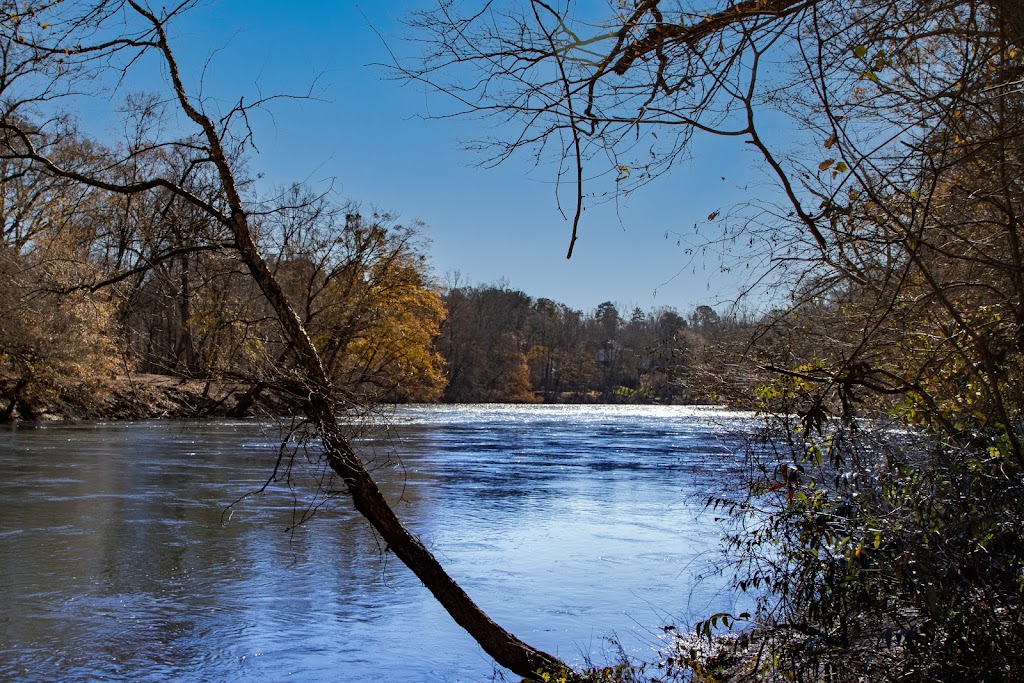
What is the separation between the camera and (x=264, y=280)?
17.6 feet

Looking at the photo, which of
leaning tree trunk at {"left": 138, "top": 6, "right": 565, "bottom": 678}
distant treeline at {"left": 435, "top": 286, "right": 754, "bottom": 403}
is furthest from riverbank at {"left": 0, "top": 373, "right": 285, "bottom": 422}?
leaning tree trunk at {"left": 138, "top": 6, "right": 565, "bottom": 678}

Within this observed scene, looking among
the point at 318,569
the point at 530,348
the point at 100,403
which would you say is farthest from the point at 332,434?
the point at 530,348

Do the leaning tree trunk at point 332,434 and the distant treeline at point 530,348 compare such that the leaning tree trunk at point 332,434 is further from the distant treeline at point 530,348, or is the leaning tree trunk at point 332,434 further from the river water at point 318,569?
the distant treeline at point 530,348

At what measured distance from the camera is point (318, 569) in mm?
9852

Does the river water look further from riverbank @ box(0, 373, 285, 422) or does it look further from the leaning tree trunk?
riverbank @ box(0, 373, 285, 422)

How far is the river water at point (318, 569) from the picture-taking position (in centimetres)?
700

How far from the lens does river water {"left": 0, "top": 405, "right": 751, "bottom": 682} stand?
7.00m

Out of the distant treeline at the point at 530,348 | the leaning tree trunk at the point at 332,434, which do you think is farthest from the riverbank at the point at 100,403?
the leaning tree trunk at the point at 332,434

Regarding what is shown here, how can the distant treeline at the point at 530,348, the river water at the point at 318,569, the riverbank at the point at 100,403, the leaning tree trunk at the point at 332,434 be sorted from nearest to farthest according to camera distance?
the leaning tree trunk at the point at 332,434 < the river water at the point at 318,569 < the riverbank at the point at 100,403 < the distant treeline at the point at 530,348

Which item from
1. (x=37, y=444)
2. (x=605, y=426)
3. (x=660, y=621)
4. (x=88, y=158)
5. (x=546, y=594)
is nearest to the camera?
(x=88, y=158)

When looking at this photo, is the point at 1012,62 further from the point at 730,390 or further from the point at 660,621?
the point at 660,621

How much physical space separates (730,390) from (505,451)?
707 inches

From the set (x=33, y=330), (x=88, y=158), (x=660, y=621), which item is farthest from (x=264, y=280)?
(x=33, y=330)

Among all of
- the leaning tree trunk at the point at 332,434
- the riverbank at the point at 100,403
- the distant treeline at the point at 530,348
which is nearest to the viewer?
the leaning tree trunk at the point at 332,434
